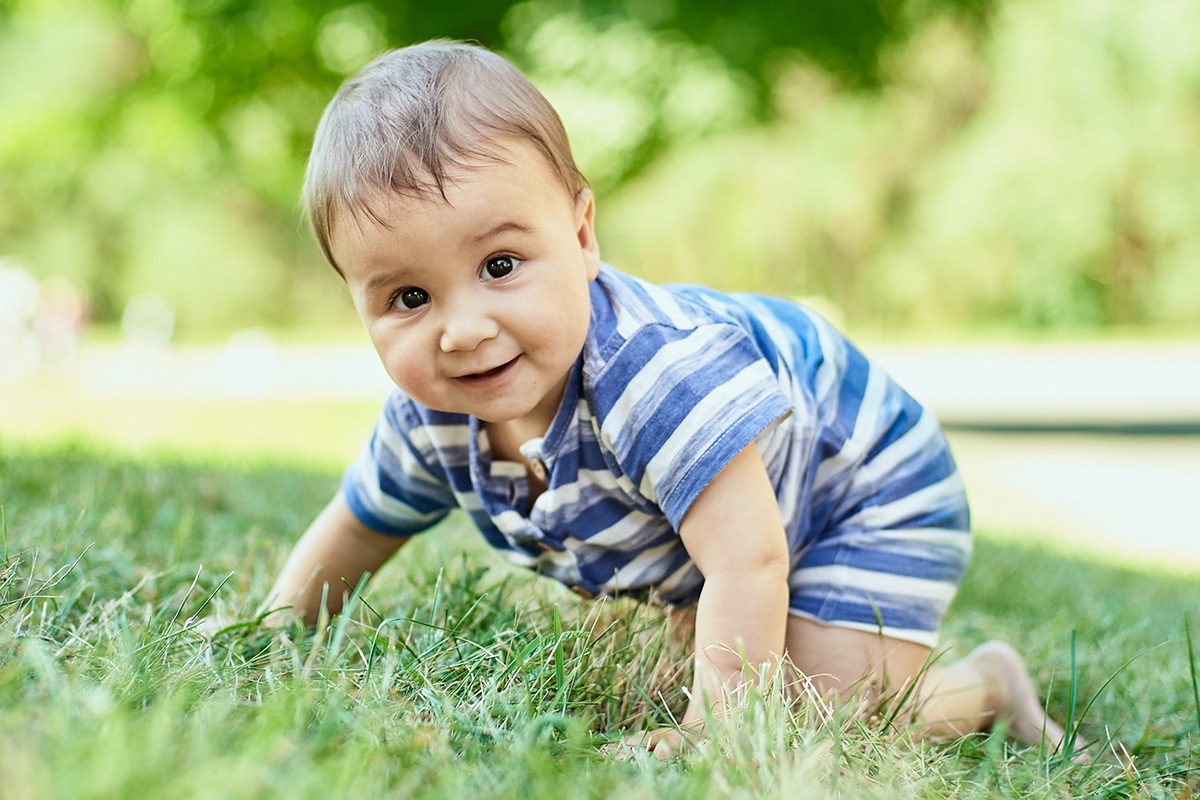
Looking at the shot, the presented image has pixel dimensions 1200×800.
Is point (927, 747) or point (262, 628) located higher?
point (262, 628)

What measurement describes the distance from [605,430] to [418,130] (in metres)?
0.53

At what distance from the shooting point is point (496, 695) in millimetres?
1413

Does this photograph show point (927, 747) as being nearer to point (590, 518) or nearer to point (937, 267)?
point (590, 518)

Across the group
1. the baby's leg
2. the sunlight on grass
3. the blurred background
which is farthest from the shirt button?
the sunlight on grass

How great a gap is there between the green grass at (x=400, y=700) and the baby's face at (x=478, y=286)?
1.11 ft

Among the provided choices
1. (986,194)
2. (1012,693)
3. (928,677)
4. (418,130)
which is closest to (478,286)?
(418,130)

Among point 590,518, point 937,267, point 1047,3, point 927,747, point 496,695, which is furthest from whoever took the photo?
point 937,267

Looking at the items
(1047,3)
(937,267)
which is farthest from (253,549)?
(937,267)

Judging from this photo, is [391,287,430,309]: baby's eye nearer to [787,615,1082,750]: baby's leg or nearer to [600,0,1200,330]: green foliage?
[787,615,1082,750]: baby's leg

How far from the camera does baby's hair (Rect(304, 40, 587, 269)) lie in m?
1.61

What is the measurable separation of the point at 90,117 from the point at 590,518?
841 centimetres

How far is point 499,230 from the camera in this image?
5.32 ft

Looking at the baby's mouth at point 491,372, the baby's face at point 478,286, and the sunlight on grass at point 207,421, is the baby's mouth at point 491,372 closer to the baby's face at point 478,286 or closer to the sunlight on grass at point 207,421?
the baby's face at point 478,286

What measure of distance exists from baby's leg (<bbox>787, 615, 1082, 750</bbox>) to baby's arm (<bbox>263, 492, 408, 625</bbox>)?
0.81m
